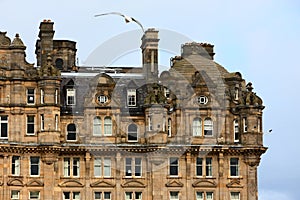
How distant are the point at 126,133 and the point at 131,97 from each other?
12.9 feet

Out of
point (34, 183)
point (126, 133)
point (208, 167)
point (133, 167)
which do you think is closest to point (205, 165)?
point (208, 167)

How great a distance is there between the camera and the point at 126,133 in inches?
4887

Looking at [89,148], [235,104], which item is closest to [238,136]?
[235,104]

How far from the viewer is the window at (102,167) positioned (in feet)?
404

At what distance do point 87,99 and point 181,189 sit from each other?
1226 cm

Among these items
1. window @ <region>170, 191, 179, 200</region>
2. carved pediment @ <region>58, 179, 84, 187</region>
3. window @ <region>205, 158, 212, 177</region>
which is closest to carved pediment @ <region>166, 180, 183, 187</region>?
window @ <region>170, 191, 179, 200</region>

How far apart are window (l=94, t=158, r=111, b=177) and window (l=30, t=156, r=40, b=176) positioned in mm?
5488

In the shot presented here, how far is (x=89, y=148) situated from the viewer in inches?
4833

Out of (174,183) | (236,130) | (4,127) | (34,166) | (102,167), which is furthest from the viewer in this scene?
(236,130)

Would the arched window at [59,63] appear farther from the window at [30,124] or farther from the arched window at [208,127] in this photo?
the arched window at [208,127]

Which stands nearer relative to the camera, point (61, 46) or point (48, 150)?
point (48, 150)

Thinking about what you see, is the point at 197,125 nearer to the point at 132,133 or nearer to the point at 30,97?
the point at 132,133

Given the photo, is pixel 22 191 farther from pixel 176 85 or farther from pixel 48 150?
pixel 176 85

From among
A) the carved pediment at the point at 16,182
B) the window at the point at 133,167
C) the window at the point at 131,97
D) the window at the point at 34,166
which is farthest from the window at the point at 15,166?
the window at the point at 131,97
